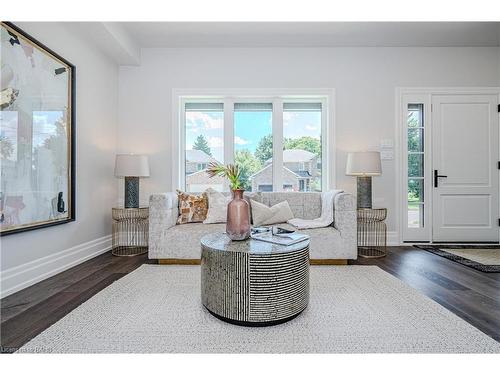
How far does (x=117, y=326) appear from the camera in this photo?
164 centimetres

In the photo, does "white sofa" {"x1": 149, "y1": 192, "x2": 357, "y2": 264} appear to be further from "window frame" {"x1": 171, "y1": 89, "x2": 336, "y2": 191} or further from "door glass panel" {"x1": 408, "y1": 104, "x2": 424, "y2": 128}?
"door glass panel" {"x1": 408, "y1": 104, "x2": 424, "y2": 128}

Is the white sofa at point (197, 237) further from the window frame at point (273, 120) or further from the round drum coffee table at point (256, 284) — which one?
the round drum coffee table at point (256, 284)

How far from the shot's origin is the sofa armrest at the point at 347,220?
295 cm

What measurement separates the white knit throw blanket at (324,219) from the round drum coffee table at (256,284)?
1.35 meters

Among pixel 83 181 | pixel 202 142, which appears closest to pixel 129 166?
pixel 83 181

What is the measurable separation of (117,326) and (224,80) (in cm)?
331

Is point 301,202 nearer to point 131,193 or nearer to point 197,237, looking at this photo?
point 197,237

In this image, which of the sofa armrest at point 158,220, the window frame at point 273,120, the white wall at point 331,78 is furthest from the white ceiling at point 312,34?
the sofa armrest at point 158,220

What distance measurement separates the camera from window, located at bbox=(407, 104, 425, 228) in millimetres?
4004

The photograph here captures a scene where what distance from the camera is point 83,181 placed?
3.18 meters

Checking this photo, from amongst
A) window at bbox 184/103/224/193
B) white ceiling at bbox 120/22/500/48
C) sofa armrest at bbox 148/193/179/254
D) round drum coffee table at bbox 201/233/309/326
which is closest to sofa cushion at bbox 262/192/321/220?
window at bbox 184/103/224/193

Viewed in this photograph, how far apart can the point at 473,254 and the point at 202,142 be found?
12.3 ft
